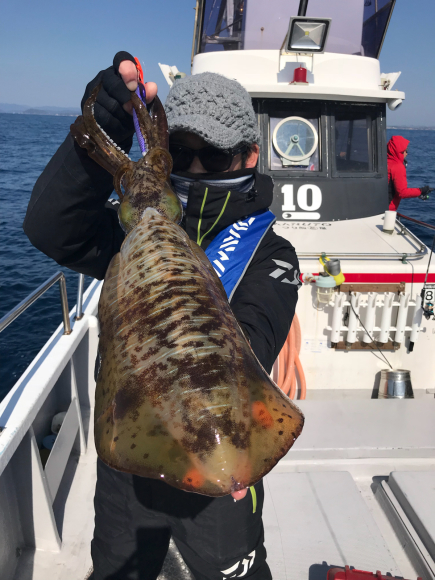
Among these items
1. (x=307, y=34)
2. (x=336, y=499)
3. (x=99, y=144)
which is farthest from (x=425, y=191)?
(x=99, y=144)

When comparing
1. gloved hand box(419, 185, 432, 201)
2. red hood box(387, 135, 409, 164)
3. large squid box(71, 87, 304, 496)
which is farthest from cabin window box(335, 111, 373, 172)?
large squid box(71, 87, 304, 496)

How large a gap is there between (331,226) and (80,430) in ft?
14.9

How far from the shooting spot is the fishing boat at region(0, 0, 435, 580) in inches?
115

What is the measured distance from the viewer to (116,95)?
1491 mm

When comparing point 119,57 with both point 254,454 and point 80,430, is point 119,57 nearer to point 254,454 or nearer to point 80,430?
point 254,454

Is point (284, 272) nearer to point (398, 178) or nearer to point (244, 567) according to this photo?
point (244, 567)

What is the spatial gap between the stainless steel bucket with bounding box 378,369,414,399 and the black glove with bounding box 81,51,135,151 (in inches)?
177

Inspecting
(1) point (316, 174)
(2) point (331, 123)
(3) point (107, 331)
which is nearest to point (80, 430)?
(3) point (107, 331)

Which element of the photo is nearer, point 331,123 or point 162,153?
point 162,153

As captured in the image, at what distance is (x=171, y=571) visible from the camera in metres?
2.77

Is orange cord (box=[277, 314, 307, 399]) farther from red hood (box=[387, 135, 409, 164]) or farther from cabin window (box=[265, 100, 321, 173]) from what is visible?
red hood (box=[387, 135, 409, 164])

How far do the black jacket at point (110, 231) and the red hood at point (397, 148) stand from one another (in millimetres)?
6706

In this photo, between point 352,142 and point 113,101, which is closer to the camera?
point 113,101

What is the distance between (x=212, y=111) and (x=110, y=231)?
0.79 m
